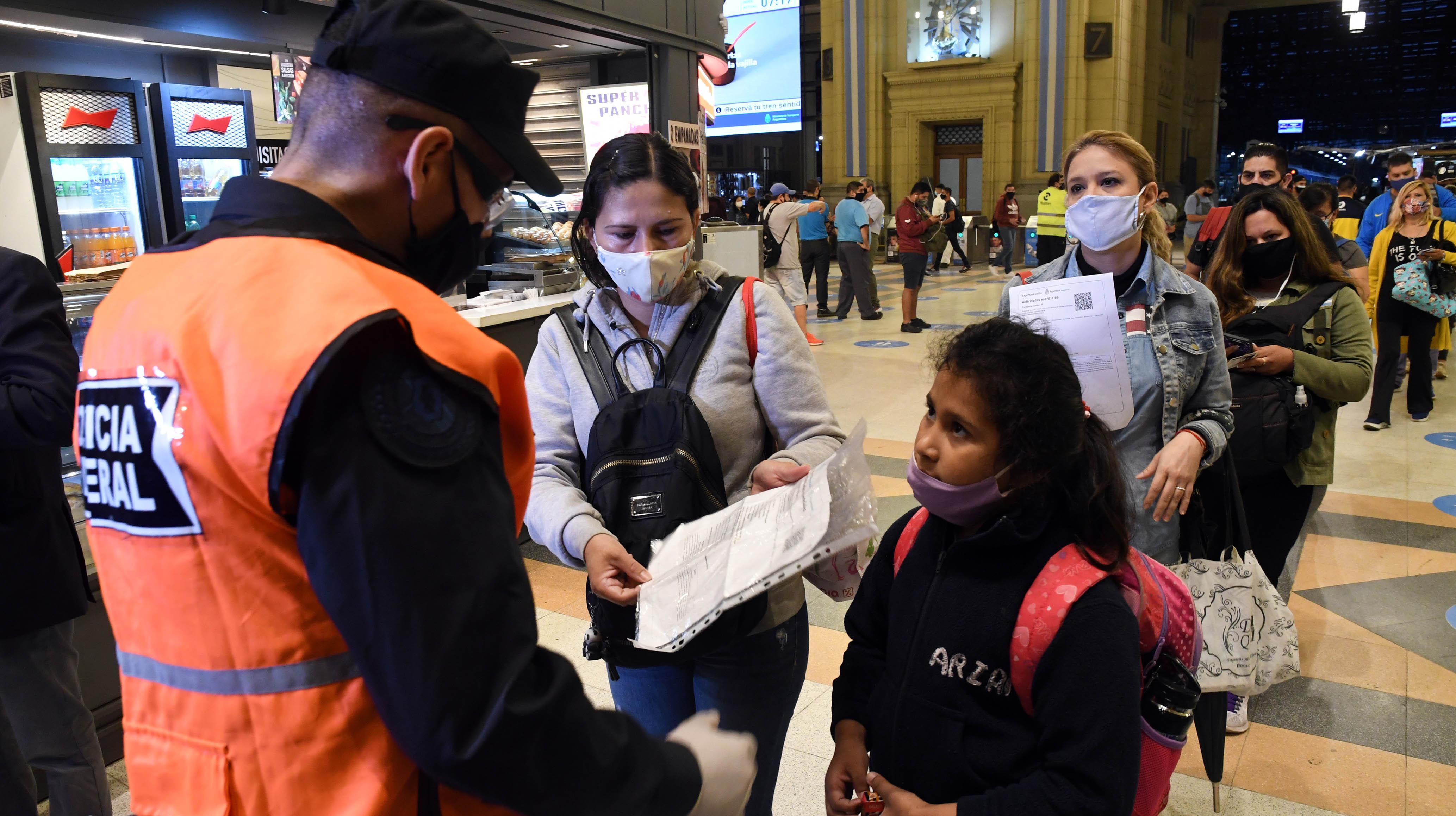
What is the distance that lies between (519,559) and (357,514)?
158 mm

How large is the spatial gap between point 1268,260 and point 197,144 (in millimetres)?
6713

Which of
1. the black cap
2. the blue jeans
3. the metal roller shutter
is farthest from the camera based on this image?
the metal roller shutter

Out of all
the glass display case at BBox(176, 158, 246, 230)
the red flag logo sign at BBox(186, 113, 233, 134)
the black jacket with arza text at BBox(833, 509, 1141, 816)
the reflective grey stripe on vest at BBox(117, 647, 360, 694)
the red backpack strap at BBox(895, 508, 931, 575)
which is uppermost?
the red flag logo sign at BBox(186, 113, 233, 134)

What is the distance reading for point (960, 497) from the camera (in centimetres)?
137

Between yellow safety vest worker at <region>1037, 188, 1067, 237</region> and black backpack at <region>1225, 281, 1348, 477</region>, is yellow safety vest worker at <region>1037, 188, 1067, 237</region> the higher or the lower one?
the higher one

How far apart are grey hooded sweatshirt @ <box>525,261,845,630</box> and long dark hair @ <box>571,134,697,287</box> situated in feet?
0.28

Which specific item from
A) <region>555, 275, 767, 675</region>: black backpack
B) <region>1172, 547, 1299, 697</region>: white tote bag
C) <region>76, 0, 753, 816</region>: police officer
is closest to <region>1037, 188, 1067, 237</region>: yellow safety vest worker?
<region>1172, 547, 1299, 697</region>: white tote bag

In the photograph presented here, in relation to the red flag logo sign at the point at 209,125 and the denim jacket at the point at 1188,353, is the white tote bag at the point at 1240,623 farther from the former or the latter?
the red flag logo sign at the point at 209,125

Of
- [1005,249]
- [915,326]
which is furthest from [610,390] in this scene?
[1005,249]

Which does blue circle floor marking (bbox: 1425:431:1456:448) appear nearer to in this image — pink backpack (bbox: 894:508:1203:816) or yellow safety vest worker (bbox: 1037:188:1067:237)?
pink backpack (bbox: 894:508:1203:816)

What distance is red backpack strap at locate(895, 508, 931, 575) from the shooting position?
1.54 metres

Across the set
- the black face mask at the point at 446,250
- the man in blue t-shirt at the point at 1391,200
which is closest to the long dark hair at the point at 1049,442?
the black face mask at the point at 446,250

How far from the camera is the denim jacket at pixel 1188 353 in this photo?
210cm

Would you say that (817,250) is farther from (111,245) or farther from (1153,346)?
(1153,346)
